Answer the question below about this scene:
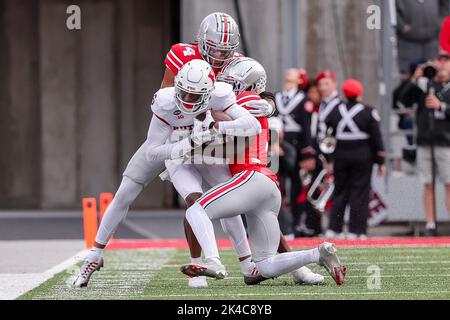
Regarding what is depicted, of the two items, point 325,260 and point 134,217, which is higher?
point 325,260

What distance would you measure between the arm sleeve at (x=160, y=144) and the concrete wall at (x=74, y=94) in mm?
14093

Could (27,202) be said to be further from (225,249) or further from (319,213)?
(225,249)

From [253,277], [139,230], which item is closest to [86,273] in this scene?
[253,277]

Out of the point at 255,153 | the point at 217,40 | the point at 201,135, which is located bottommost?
the point at 255,153

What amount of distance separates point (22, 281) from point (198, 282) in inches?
61.4

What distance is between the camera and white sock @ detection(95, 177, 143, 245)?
9.77m

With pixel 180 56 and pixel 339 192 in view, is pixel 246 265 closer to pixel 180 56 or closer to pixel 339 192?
pixel 180 56

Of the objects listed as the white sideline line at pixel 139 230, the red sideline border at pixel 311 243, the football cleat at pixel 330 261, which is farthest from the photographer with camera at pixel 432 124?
the football cleat at pixel 330 261

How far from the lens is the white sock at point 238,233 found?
9.79m

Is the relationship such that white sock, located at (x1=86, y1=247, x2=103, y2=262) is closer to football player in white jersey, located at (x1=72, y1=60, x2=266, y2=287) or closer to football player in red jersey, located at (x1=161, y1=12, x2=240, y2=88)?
football player in white jersey, located at (x1=72, y1=60, x2=266, y2=287)

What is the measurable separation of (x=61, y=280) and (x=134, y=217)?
34.3 feet

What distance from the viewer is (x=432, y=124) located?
16.1m
